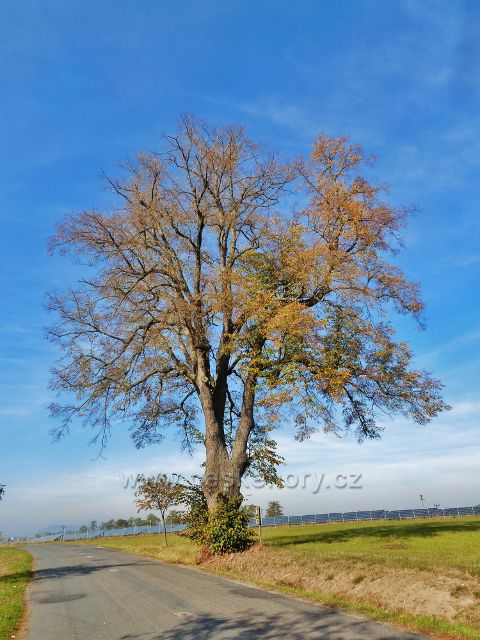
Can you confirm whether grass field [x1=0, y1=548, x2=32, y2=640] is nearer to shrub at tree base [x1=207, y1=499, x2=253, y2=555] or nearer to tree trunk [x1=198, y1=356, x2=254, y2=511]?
shrub at tree base [x1=207, y1=499, x2=253, y2=555]

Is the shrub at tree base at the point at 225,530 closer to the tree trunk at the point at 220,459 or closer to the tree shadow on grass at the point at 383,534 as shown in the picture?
the tree trunk at the point at 220,459

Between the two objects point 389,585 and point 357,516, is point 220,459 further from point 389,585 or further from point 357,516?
point 357,516

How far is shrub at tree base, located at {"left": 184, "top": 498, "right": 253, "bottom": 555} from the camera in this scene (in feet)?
59.5

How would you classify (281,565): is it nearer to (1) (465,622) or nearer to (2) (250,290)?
(1) (465,622)

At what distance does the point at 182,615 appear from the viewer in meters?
9.09

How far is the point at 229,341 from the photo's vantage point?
20984mm

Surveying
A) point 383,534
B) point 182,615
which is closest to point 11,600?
point 182,615

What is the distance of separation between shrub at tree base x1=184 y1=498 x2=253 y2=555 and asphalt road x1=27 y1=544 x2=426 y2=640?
3886 millimetres

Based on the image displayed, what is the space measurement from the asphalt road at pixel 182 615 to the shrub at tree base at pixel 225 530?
12.8 ft

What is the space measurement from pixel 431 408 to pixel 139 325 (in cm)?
1254

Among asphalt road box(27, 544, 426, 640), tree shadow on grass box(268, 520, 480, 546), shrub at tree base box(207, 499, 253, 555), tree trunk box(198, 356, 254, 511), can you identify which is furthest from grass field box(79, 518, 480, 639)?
tree shadow on grass box(268, 520, 480, 546)

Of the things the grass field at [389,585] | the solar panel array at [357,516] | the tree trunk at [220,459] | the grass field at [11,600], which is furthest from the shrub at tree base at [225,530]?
the solar panel array at [357,516]

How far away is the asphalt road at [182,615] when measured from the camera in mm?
7578

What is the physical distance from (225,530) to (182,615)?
30.9 ft
